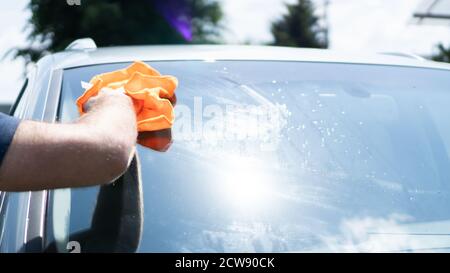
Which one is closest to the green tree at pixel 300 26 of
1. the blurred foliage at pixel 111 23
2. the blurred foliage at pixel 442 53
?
the blurred foliage at pixel 111 23

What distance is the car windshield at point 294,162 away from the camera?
5.00ft

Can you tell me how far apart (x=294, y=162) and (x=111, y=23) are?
21886 millimetres

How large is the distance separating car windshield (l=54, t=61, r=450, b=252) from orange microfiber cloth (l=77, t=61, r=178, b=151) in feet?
0.16

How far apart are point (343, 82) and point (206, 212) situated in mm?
763

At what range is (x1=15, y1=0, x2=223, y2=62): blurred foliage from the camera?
2209 centimetres

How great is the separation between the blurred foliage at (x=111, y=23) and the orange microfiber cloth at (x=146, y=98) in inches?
729

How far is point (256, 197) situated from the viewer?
1.63m

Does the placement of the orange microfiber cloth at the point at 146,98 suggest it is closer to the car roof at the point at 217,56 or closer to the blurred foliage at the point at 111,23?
the car roof at the point at 217,56

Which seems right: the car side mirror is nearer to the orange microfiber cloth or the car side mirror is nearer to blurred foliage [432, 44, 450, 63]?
the orange microfiber cloth

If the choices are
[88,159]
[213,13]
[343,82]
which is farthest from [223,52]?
[213,13]

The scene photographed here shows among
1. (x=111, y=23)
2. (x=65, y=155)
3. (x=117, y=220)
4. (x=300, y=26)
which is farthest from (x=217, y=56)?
(x=300, y=26)

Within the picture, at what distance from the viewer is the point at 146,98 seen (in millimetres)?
1668

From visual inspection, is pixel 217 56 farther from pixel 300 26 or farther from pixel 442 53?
pixel 300 26
